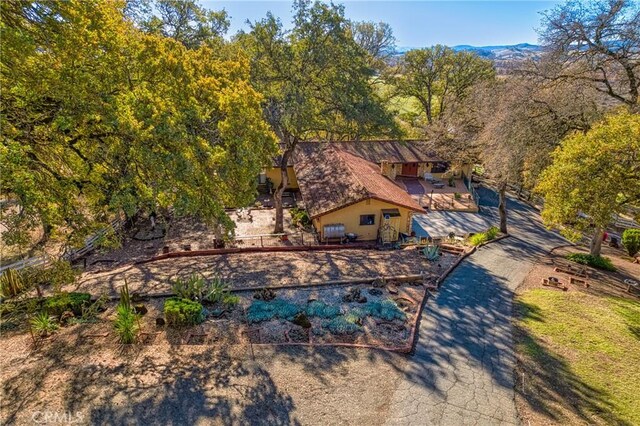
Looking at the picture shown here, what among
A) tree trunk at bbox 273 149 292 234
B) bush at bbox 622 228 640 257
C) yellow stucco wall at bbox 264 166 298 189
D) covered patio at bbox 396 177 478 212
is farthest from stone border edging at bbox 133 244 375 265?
bush at bbox 622 228 640 257

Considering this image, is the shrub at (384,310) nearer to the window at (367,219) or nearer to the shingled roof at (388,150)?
the window at (367,219)

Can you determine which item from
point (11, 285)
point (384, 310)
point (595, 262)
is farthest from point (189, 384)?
point (595, 262)

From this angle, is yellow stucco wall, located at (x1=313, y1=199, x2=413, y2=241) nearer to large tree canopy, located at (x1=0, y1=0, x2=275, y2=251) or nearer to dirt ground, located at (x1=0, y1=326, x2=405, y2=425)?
large tree canopy, located at (x1=0, y1=0, x2=275, y2=251)

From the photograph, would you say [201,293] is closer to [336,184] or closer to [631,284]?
[336,184]

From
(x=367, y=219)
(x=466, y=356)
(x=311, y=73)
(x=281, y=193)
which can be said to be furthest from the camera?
(x=367, y=219)

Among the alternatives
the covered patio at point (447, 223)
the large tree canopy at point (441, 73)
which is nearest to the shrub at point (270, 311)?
the covered patio at point (447, 223)

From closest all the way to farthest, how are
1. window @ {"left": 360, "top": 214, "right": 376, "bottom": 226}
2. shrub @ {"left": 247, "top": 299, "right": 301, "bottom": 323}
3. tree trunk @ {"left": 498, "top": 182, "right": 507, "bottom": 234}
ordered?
1. shrub @ {"left": 247, "top": 299, "right": 301, "bottom": 323}
2. window @ {"left": 360, "top": 214, "right": 376, "bottom": 226}
3. tree trunk @ {"left": 498, "top": 182, "right": 507, "bottom": 234}

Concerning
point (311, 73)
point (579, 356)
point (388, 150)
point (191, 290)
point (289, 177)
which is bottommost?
point (579, 356)
